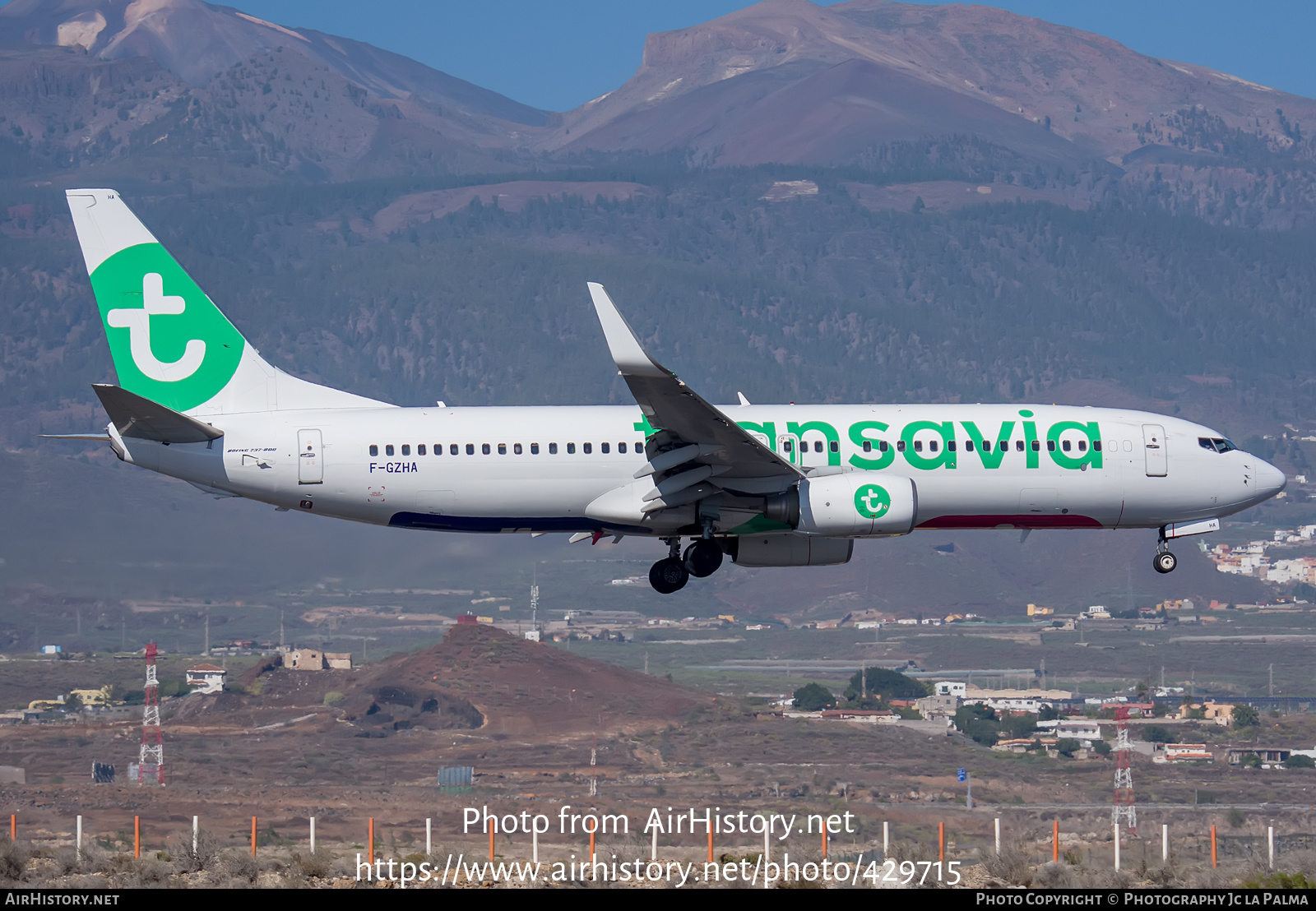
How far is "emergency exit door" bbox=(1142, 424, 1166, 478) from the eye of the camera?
54500 mm

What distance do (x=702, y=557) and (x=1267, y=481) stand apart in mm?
19308

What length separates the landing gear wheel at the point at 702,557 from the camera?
173 feet

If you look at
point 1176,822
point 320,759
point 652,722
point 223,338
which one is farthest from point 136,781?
point 223,338

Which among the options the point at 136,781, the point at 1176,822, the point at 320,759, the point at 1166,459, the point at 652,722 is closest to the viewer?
the point at 1166,459

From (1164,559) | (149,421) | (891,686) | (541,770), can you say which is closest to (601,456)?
(149,421)

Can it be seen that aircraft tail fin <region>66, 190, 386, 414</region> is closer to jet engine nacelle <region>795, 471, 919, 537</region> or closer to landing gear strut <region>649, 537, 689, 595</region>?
landing gear strut <region>649, 537, 689, 595</region>

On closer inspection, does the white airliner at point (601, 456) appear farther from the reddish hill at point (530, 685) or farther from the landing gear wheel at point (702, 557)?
the reddish hill at point (530, 685)

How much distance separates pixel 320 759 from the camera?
148 m

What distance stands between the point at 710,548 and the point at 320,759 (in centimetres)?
10294

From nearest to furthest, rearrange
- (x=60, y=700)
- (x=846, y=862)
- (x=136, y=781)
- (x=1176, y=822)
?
(x=846, y=862), (x=1176, y=822), (x=136, y=781), (x=60, y=700)

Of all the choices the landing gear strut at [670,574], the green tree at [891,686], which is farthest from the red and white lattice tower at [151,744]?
the landing gear strut at [670,574]

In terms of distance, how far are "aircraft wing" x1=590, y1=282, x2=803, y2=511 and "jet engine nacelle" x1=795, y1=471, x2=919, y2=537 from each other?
3.02ft

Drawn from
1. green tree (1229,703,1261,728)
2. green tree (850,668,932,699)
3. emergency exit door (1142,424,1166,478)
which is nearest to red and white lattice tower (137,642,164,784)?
green tree (850,668,932,699)

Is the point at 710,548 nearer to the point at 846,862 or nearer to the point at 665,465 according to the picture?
the point at 665,465
